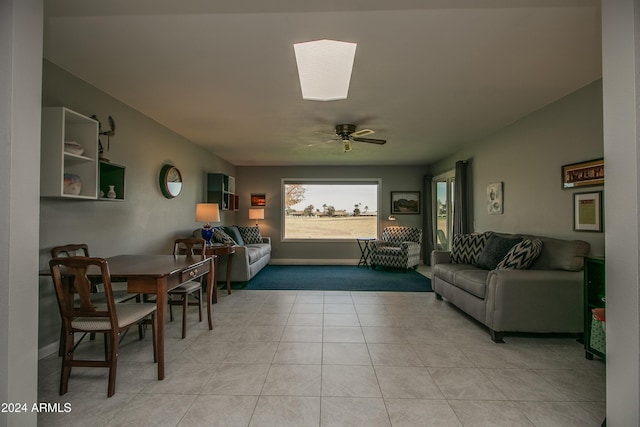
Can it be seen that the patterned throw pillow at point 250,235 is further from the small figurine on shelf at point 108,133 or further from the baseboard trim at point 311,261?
the small figurine on shelf at point 108,133

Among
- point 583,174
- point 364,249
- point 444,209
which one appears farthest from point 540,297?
point 364,249

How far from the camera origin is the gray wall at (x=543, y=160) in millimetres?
2920

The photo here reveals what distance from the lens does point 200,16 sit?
6.31ft

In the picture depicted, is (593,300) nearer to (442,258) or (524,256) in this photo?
(524,256)

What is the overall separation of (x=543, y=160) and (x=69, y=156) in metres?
4.86

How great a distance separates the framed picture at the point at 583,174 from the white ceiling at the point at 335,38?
780 mm

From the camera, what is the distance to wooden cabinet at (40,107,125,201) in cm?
231

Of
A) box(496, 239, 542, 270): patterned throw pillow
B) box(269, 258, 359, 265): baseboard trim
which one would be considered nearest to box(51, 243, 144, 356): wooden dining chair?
box(496, 239, 542, 270): patterned throw pillow

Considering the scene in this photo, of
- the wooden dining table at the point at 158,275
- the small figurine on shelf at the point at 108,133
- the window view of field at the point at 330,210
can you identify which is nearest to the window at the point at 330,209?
the window view of field at the point at 330,210

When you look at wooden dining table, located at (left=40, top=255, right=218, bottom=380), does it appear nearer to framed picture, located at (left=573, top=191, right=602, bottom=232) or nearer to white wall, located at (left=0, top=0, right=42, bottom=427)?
white wall, located at (left=0, top=0, right=42, bottom=427)

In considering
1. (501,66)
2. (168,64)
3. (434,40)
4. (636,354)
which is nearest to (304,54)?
(434,40)

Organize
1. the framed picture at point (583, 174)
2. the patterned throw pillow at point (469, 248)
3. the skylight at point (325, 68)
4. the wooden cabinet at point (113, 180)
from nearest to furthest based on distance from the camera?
the skylight at point (325, 68)
the framed picture at point (583, 174)
the wooden cabinet at point (113, 180)
the patterned throw pillow at point (469, 248)

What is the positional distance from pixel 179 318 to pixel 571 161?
183 inches

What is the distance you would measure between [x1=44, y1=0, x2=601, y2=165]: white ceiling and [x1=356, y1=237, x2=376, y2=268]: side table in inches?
135
